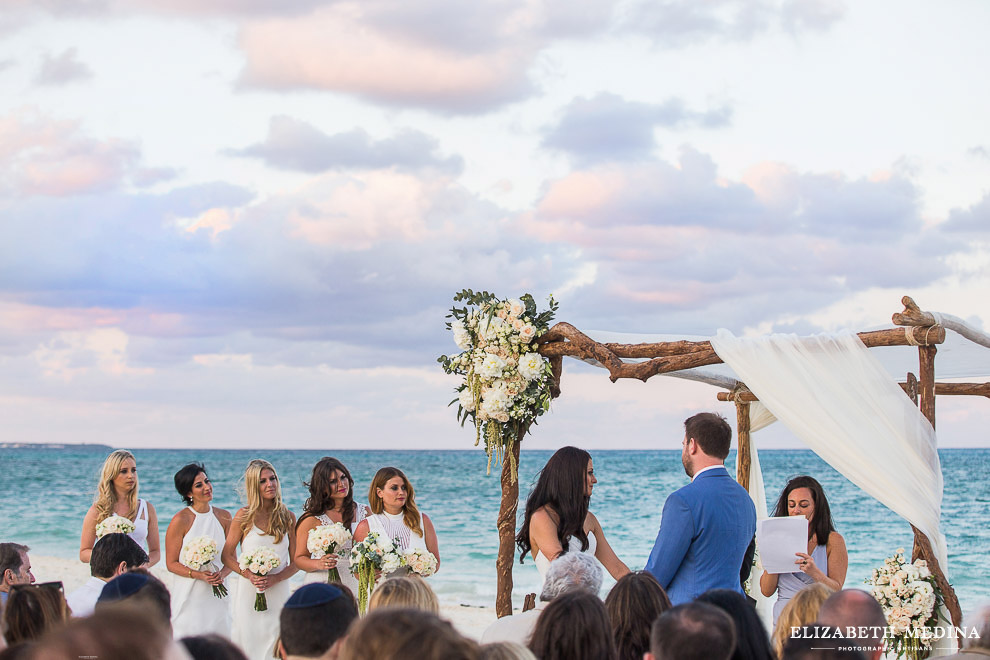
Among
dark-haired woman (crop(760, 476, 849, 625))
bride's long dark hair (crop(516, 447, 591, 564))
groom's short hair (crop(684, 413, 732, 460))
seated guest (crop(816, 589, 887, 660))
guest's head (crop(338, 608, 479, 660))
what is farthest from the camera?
dark-haired woman (crop(760, 476, 849, 625))

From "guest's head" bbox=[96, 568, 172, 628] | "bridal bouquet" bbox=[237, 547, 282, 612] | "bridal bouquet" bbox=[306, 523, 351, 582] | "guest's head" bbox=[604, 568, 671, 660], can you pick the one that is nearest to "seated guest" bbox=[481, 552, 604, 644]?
"guest's head" bbox=[604, 568, 671, 660]

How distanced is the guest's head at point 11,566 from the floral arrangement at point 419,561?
2075 mm

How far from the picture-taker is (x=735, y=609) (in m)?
3.10

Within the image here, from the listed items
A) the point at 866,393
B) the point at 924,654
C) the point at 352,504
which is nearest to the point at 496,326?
the point at 352,504

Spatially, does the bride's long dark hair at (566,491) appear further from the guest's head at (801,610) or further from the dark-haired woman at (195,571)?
the dark-haired woman at (195,571)

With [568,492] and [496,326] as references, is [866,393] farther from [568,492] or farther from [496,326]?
[496,326]

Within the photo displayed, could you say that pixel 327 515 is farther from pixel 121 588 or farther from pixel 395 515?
pixel 121 588

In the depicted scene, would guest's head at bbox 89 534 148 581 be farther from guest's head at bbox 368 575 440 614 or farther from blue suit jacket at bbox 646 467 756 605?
blue suit jacket at bbox 646 467 756 605

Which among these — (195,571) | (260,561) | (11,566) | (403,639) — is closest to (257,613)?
(195,571)

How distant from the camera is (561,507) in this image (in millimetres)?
5480

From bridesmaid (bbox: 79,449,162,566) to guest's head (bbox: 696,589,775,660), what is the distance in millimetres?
4625

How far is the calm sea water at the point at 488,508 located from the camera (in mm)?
20391

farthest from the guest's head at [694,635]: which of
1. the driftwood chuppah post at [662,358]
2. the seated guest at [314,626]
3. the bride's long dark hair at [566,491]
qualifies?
the driftwood chuppah post at [662,358]

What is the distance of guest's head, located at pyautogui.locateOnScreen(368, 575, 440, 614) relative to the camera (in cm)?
377
